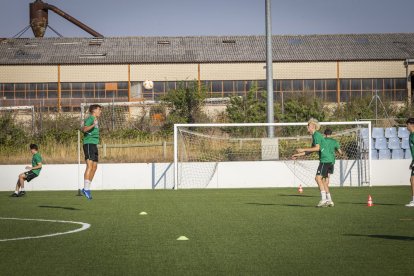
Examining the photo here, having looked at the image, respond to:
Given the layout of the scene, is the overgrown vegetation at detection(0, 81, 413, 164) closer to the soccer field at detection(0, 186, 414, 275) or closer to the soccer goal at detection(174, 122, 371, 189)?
the soccer goal at detection(174, 122, 371, 189)

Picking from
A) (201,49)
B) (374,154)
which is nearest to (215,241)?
(374,154)

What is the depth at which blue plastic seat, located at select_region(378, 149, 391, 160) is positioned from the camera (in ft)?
96.2

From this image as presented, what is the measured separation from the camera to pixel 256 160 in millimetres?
28297

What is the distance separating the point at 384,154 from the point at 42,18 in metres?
44.0

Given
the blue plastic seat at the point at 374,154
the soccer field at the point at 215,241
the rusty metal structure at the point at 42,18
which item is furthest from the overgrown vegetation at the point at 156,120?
the rusty metal structure at the point at 42,18

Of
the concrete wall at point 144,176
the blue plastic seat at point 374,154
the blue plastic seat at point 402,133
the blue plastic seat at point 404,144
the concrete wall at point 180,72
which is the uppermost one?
the concrete wall at point 180,72

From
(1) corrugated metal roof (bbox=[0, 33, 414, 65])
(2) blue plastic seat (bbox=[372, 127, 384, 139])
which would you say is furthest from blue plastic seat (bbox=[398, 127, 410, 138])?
(1) corrugated metal roof (bbox=[0, 33, 414, 65])

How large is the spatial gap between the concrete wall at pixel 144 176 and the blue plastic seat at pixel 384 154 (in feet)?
13.4

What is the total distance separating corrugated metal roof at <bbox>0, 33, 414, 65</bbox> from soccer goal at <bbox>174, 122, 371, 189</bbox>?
91.2 ft

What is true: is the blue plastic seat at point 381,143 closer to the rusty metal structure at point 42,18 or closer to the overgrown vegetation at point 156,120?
the overgrown vegetation at point 156,120

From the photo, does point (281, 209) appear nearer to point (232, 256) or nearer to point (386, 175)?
point (232, 256)

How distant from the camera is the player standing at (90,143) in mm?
15664

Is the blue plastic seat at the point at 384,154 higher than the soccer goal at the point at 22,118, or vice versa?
the soccer goal at the point at 22,118

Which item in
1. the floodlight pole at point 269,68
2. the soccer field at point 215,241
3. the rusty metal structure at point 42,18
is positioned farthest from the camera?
the rusty metal structure at point 42,18
